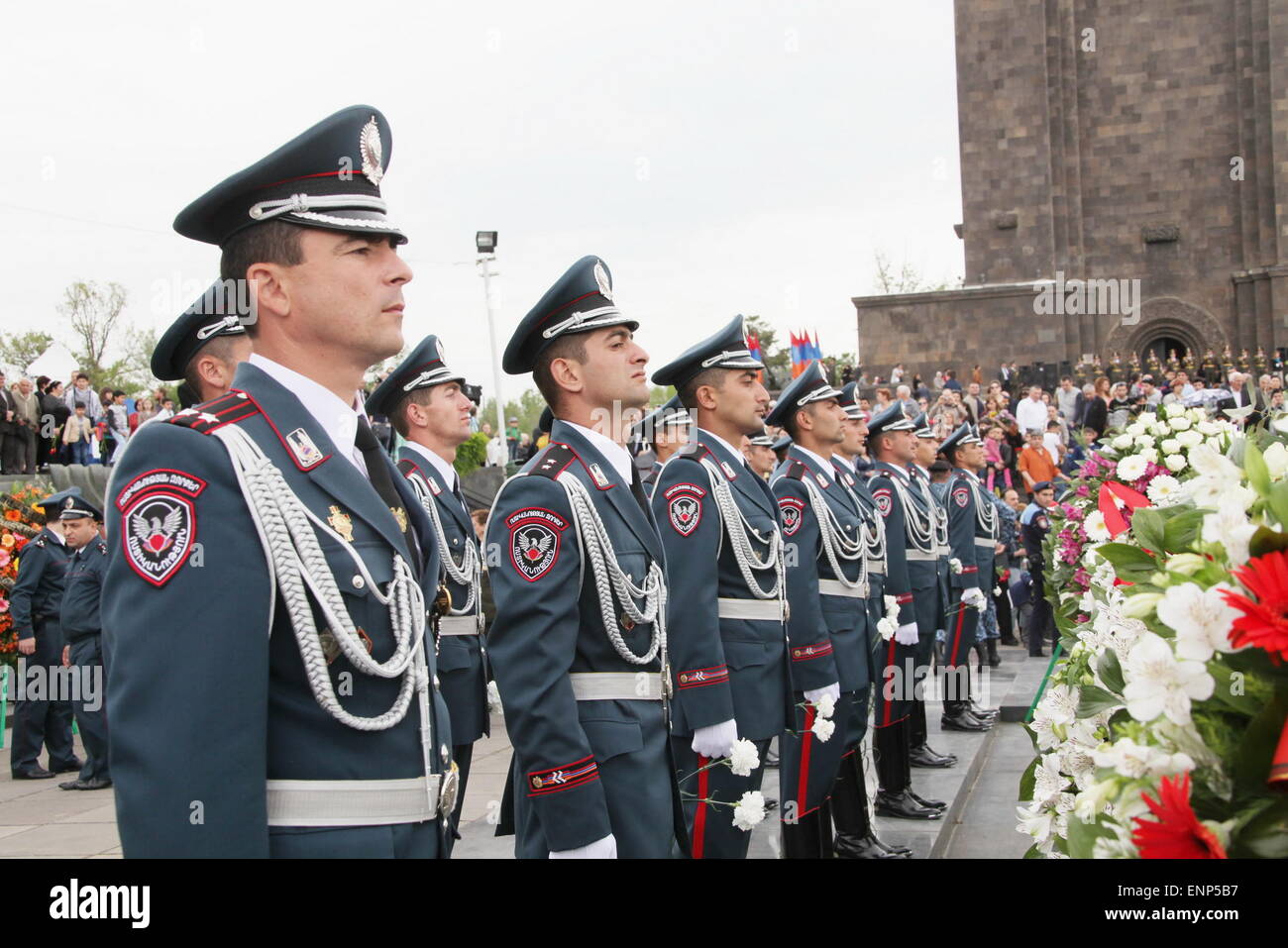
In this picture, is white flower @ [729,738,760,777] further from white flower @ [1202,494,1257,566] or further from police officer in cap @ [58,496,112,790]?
police officer in cap @ [58,496,112,790]

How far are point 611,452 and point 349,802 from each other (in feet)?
5.88

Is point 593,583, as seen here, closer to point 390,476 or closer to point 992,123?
point 390,476

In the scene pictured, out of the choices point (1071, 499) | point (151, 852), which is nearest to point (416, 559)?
point (151, 852)

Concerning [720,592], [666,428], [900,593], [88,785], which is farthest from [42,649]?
[720,592]

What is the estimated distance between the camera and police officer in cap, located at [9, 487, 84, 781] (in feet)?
33.9

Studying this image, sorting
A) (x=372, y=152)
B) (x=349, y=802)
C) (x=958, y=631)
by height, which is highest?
(x=372, y=152)

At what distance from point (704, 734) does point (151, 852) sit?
98.6 inches

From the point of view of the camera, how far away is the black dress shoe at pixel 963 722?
997cm

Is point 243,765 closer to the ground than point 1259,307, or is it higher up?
closer to the ground

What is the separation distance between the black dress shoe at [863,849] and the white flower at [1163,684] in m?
4.76

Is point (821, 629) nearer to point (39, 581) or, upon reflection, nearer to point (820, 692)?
point (820, 692)

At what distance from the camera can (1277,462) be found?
1.91m

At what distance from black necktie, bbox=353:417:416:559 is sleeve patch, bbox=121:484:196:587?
0.49m
